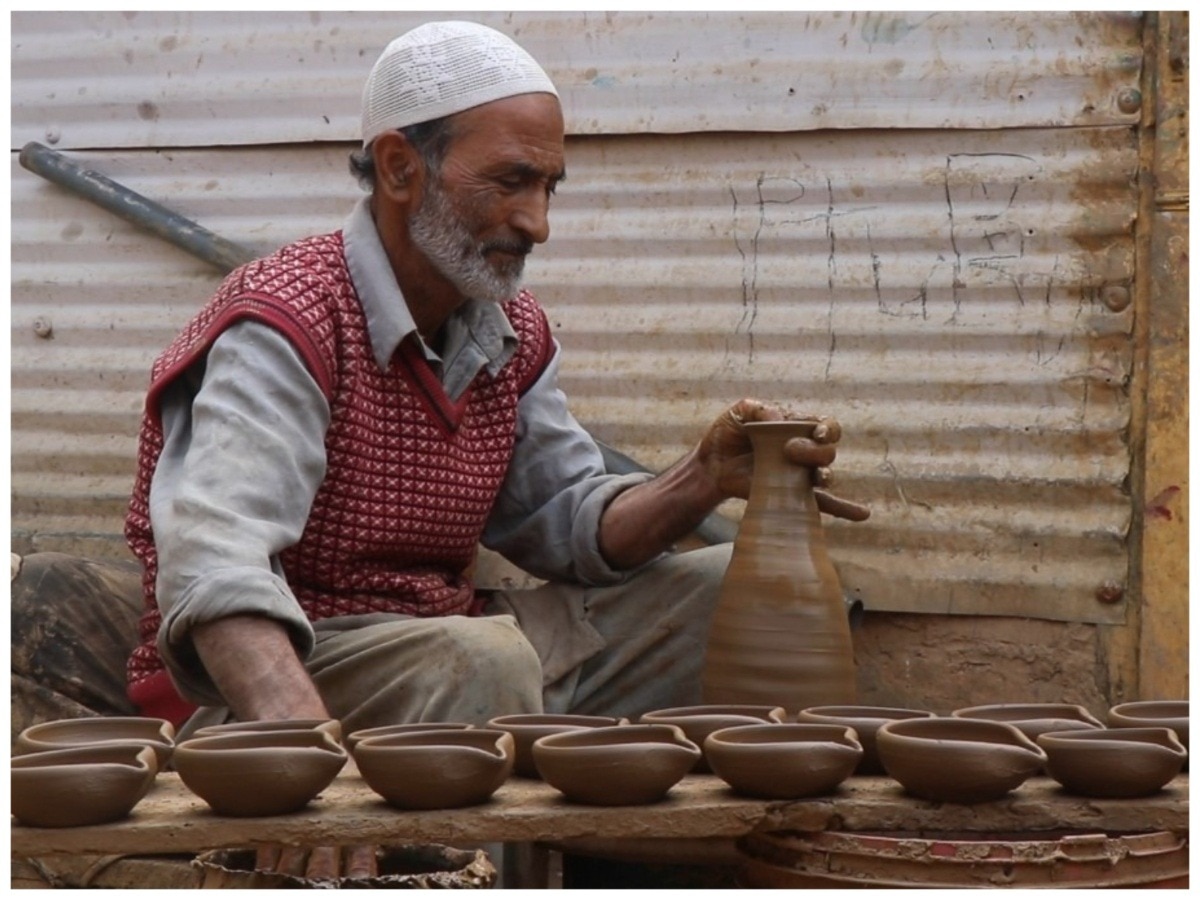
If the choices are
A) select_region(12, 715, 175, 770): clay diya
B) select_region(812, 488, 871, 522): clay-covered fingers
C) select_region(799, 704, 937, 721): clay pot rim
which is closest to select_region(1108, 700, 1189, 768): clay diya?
select_region(799, 704, 937, 721): clay pot rim

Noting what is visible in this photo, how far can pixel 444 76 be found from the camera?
12.9 feet

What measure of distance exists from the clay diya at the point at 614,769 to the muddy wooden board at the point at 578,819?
0.03 metres

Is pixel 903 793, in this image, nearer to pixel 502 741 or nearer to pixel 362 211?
pixel 502 741

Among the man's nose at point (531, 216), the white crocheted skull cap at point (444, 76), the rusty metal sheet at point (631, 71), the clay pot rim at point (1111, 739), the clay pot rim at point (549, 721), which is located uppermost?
the rusty metal sheet at point (631, 71)

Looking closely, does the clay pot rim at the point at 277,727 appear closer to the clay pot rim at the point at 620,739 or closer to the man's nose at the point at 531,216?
the clay pot rim at the point at 620,739

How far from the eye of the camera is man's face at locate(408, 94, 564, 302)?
3930 mm

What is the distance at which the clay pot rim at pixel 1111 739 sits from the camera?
2.99m

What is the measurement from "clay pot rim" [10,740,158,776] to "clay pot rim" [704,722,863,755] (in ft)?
3.26

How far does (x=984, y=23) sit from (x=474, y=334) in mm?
1788

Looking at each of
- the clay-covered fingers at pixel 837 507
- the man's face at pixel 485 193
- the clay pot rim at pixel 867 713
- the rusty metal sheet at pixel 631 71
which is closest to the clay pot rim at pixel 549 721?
the clay pot rim at pixel 867 713

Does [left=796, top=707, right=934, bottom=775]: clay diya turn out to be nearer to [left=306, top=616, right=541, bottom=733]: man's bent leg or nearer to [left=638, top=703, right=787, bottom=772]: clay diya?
[left=638, top=703, right=787, bottom=772]: clay diya

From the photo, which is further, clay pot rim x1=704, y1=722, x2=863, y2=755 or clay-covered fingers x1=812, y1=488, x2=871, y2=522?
clay-covered fingers x1=812, y1=488, x2=871, y2=522

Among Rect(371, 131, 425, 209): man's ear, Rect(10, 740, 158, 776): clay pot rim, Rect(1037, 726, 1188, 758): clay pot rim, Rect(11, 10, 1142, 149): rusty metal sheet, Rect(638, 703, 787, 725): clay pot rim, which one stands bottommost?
Rect(10, 740, 158, 776): clay pot rim

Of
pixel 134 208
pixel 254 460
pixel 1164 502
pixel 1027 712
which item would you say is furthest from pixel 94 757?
pixel 1164 502
